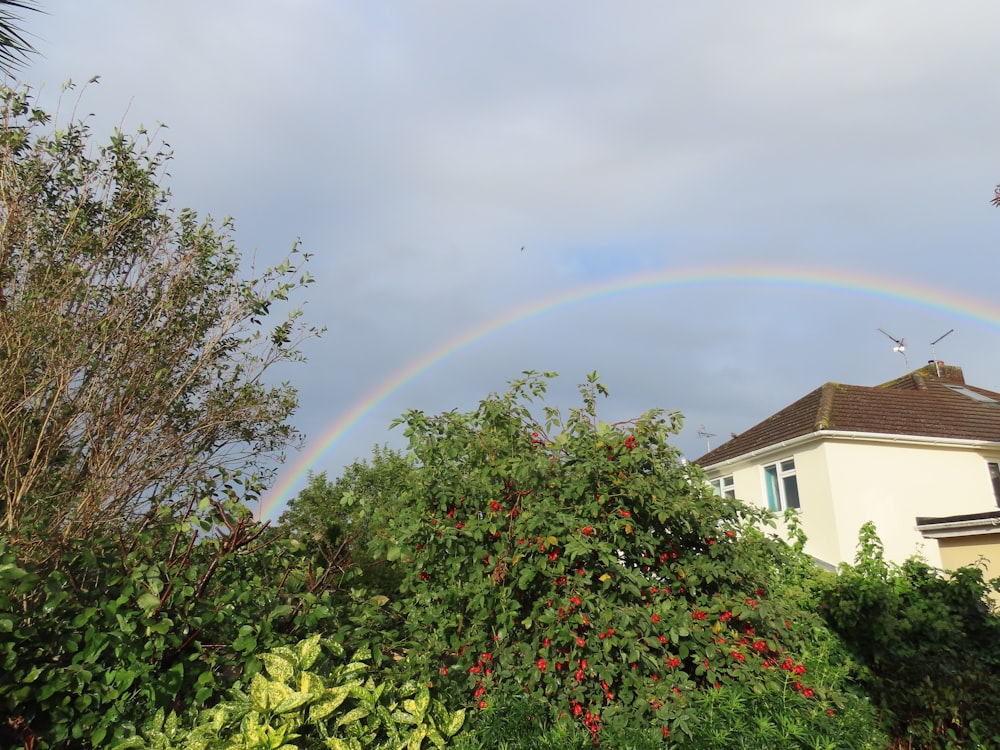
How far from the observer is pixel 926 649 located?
646 centimetres

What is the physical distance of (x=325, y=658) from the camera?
432cm

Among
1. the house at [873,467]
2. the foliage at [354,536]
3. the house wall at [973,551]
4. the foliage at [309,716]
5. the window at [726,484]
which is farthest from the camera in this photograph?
the window at [726,484]

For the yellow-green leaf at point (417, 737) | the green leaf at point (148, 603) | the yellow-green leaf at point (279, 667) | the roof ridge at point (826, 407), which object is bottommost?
A: the yellow-green leaf at point (417, 737)

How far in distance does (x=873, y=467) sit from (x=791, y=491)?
94.7 inches

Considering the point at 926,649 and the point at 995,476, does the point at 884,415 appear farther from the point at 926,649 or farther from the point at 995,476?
the point at 926,649

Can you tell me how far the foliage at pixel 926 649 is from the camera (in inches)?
197

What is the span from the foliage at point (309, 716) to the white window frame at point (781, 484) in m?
17.5

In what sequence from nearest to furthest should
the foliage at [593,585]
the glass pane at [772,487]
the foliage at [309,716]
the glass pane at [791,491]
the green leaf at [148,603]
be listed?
the foliage at [309,716]
the green leaf at [148,603]
the foliage at [593,585]
the glass pane at [791,491]
the glass pane at [772,487]

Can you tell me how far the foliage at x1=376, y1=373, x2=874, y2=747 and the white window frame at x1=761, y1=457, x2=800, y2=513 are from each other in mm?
15403

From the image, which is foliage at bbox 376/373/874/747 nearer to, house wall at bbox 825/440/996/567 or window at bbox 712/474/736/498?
house wall at bbox 825/440/996/567

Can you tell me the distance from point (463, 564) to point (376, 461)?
23.8m

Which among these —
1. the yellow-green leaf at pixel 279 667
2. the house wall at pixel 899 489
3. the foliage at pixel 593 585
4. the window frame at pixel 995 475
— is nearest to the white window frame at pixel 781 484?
the house wall at pixel 899 489

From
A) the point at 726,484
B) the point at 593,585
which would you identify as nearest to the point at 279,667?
the point at 593,585

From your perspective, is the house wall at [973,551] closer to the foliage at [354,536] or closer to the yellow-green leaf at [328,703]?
the foliage at [354,536]
